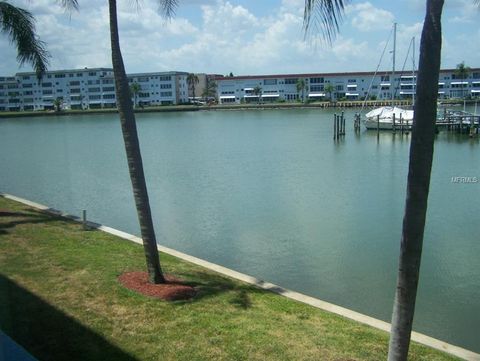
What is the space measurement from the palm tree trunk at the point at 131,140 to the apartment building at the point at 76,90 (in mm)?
152503

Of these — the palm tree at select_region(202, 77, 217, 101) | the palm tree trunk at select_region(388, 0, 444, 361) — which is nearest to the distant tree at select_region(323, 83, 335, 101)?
the palm tree at select_region(202, 77, 217, 101)

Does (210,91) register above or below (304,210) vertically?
below

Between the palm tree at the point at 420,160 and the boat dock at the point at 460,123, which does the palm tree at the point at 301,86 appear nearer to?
the boat dock at the point at 460,123

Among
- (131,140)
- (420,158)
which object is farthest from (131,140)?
(420,158)

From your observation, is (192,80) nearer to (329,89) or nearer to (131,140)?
(329,89)

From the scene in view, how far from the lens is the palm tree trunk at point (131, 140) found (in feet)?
30.7

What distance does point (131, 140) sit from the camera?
9492 millimetres

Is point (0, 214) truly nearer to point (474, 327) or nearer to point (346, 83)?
point (474, 327)

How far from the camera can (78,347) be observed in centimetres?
691

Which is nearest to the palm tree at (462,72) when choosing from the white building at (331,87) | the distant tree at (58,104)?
the white building at (331,87)

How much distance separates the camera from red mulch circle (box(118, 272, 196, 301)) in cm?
914

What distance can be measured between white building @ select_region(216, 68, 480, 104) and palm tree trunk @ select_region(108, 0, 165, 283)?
434 ft

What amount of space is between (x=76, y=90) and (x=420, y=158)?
167 meters

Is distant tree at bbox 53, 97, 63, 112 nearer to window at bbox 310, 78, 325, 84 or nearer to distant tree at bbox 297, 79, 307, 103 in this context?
distant tree at bbox 297, 79, 307, 103
